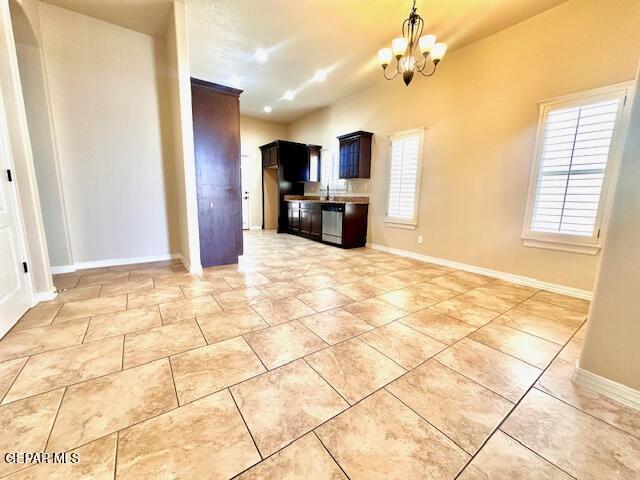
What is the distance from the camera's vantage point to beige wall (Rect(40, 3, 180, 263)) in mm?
3320

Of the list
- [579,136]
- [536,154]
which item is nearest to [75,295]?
[536,154]

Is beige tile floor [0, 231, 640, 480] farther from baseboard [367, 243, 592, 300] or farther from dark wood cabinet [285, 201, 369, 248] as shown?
dark wood cabinet [285, 201, 369, 248]

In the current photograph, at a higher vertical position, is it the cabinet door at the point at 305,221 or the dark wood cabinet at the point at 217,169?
the dark wood cabinet at the point at 217,169

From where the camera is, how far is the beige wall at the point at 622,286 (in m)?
1.39

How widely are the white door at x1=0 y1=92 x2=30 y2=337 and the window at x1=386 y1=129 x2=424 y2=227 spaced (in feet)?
16.0

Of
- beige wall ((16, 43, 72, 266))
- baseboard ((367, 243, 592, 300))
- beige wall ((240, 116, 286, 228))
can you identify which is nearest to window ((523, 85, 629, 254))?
baseboard ((367, 243, 592, 300))

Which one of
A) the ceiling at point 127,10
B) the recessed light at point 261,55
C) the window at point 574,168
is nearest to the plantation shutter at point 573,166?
the window at point 574,168

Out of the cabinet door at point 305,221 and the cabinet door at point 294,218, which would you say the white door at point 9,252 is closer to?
the cabinet door at point 305,221

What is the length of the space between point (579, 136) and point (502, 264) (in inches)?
66.0

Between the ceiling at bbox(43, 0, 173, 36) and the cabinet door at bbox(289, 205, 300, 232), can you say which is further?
the cabinet door at bbox(289, 205, 300, 232)

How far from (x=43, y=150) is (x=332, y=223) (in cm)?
447

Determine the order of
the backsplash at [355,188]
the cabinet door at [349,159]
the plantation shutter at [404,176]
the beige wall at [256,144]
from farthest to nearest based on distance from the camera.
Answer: the beige wall at [256,144] < the backsplash at [355,188] < the cabinet door at [349,159] < the plantation shutter at [404,176]

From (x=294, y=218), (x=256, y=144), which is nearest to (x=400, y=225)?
(x=294, y=218)

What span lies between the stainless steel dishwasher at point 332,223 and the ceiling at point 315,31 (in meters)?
2.47
